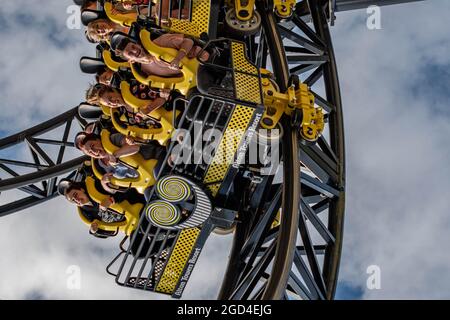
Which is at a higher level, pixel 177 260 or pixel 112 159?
pixel 112 159

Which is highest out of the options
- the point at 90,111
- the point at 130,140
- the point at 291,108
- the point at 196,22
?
the point at 196,22

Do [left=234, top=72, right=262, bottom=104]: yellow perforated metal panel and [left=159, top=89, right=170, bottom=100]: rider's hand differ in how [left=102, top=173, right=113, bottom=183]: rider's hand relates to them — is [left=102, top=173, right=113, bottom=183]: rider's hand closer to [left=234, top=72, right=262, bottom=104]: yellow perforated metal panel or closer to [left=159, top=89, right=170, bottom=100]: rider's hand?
[left=159, top=89, right=170, bottom=100]: rider's hand

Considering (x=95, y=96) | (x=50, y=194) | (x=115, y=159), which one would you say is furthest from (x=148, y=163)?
(x=50, y=194)

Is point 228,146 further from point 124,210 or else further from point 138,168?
point 124,210

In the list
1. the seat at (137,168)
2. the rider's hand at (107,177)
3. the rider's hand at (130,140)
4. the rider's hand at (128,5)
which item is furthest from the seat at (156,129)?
the rider's hand at (128,5)

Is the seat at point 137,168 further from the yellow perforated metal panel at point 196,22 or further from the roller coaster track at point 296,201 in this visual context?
the yellow perforated metal panel at point 196,22

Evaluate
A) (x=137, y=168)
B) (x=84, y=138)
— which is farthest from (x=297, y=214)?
(x=84, y=138)
